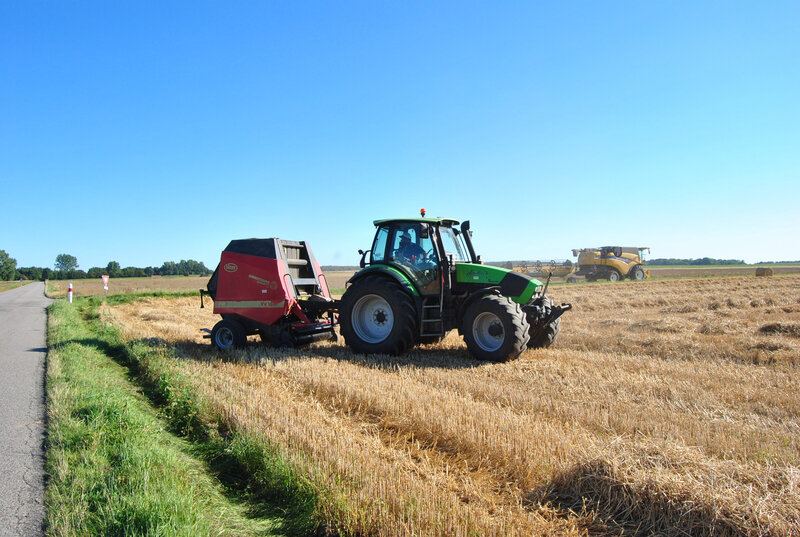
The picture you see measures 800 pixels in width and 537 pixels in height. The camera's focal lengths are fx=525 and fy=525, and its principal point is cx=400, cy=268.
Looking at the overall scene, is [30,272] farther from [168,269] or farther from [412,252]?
[412,252]

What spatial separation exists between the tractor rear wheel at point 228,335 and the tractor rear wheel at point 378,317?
1.81 meters

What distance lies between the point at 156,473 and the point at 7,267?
122m

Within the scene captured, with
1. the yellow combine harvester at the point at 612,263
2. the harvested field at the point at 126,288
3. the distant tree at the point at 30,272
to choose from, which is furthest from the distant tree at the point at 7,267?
the yellow combine harvester at the point at 612,263

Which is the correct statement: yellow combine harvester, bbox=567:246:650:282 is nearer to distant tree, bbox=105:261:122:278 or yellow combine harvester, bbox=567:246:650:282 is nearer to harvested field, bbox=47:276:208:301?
harvested field, bbox=47:276:208:301

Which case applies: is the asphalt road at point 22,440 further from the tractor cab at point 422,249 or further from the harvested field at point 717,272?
the harvested field at point 717,272

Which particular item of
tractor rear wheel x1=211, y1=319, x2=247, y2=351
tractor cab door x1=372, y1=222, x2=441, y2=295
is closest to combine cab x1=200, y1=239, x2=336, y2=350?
tractor rear wheel x1=211, y1=319, x2=247, y2=351

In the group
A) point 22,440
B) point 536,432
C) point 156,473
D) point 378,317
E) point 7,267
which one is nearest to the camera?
point 156,473

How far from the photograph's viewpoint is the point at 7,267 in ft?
330

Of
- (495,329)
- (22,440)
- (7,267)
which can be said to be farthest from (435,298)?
(7,267)

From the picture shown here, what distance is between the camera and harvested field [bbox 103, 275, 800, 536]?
9.82 ft

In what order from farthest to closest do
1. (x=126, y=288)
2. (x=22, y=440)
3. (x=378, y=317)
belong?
1. (x=126, y=288)
2. (x=378, y=317)
3. (x=22, y=440)

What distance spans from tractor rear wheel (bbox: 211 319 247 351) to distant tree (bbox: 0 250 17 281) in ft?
365

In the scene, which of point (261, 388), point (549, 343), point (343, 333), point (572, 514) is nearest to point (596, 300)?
point (549, 343)

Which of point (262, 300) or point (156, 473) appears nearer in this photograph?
point (156, 473)
